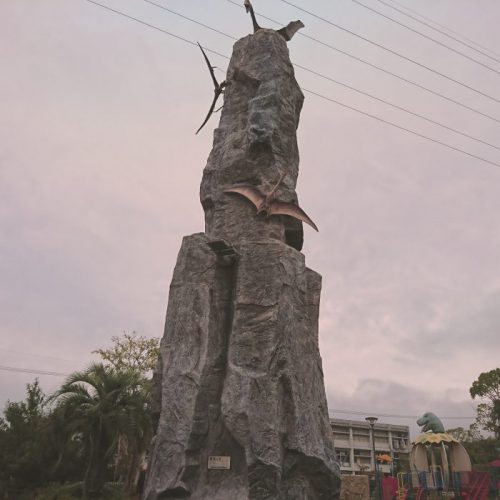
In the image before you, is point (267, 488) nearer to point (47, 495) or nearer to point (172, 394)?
point (172, 394)

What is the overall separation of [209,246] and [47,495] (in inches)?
441

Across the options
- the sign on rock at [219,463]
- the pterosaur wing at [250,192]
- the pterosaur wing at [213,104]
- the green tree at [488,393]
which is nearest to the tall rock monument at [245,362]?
the sign on rock at [219,463]

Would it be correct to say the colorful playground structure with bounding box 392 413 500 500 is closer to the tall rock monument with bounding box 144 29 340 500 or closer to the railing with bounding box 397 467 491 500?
the railing with bounding box 397 467 491 500

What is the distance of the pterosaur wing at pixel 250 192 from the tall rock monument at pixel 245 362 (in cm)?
15

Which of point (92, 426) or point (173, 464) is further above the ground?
point (92, 426)

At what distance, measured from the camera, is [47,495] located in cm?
1534

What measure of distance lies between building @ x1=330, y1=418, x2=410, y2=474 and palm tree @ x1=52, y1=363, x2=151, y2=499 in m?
40.1

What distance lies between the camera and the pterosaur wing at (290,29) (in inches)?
457

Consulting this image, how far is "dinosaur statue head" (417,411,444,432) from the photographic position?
22.8 m

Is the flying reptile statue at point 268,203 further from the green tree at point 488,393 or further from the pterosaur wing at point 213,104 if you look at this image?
the green tree at point 488,393

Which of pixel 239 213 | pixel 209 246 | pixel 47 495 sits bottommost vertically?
pixel 47 495

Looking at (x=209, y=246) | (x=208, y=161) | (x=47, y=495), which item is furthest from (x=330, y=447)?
(x=47, y=495)

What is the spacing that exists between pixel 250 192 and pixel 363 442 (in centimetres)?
5275

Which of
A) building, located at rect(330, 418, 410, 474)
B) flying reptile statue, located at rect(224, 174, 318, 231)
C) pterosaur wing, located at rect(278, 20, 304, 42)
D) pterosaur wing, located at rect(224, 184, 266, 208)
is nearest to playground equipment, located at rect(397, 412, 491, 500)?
flying reptile statue, located at rect(224, 174, 318, 231)
